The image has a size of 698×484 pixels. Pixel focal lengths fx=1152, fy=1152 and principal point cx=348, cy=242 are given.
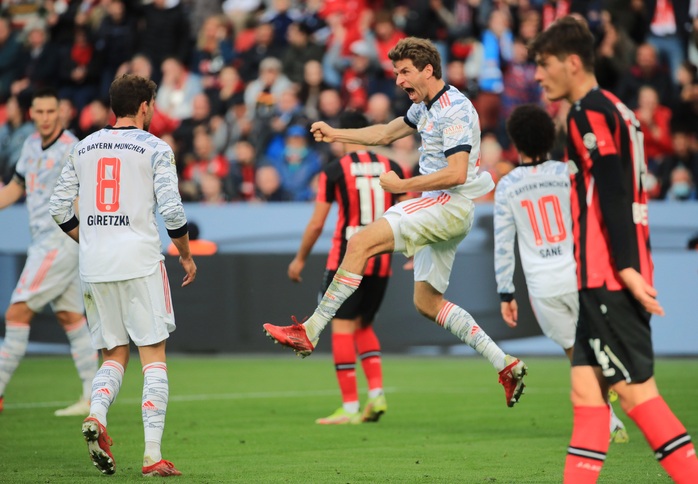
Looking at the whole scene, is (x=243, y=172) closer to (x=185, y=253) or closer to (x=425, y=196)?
(x=425, y=196)

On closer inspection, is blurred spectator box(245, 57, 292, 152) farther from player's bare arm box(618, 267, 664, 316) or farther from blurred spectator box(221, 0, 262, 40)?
player's bare arm box(618, 267, 664, 316)

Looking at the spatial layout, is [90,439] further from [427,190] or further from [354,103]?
[354,103]

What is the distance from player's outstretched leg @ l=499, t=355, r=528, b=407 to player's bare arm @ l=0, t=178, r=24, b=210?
4446 mm

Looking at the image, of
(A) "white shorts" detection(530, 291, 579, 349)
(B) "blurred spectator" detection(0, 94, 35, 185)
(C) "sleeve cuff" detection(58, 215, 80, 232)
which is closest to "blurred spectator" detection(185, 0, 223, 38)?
(B) "blurred spectator" detection(0, 94, 35, 185)

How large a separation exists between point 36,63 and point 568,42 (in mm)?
18365

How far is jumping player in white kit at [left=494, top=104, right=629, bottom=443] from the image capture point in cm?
839

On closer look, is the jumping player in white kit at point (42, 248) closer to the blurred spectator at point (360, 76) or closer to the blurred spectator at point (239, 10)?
the blurred spectator at point (360, 76)

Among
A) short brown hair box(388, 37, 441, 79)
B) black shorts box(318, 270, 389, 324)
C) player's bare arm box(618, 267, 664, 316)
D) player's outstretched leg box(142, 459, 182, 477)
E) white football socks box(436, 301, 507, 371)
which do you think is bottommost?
player's outstretched leg box(142, 459, 182, 477)

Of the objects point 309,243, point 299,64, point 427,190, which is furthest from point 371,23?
point 427,190

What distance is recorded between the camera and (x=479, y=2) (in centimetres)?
1889

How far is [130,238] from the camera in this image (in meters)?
7.04

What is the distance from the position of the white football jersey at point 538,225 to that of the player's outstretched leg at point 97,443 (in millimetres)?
3171

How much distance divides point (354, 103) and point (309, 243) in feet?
27.0

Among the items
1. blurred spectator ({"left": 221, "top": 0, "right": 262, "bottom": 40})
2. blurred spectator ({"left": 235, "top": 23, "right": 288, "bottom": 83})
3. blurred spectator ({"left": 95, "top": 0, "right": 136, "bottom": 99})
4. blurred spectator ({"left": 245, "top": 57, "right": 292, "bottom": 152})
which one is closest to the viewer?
blurred spectator ({"left": 245, "top": 57, "right": 292, "bottom": 152})
